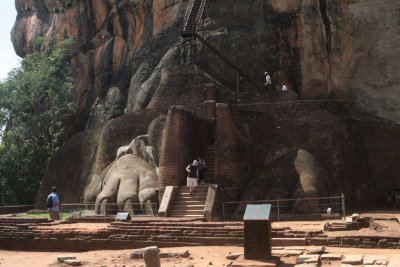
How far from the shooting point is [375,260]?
25.9 feet

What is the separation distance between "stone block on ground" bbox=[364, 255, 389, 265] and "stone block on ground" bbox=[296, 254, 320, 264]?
2.58ft

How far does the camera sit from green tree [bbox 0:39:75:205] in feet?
92.0

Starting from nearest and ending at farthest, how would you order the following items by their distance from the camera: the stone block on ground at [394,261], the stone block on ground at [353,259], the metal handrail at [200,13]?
the stone block on ground at [394,261]
the stone block on ground at [353,259]
the metal handrail at [200,13]

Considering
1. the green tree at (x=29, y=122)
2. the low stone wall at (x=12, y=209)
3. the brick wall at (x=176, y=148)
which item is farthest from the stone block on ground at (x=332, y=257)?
the green tree at (x=29, y=122)

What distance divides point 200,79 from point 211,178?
7.66 metres

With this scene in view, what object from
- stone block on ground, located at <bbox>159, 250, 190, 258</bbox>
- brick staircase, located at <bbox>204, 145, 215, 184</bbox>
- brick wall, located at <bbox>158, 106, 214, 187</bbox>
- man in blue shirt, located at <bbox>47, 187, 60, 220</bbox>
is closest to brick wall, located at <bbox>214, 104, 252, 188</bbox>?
brick staircase, located at <bbox>204, 145, 215, 184</bbox>

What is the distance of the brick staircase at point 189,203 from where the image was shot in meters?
14.5

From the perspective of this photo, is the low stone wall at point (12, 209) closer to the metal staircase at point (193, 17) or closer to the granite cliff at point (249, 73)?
the granite cliff at point (249, 73)

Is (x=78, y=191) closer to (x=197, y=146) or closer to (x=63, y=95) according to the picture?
(x=197, y=146)

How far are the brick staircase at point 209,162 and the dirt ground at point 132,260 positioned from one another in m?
5.66

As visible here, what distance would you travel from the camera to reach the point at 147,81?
2756 centimetres

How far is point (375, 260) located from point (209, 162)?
32.5ft

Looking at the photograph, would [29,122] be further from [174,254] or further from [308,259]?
[308,259]

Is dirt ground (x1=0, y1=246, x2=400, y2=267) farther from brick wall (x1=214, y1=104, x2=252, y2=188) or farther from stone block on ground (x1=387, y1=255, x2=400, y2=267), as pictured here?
brick wall (x1=214, y1=104, x2=252, y2=188)
